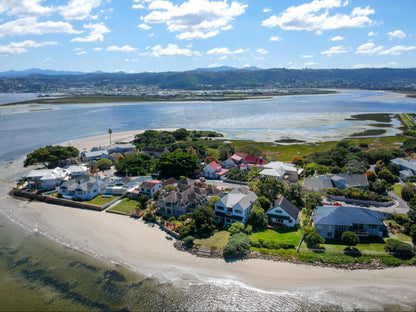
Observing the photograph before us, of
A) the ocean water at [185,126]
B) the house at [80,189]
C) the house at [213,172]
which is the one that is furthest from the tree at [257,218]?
the ocean water at [185,126]

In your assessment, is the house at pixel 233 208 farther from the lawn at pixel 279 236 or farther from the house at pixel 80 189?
the house at pixel 80 189

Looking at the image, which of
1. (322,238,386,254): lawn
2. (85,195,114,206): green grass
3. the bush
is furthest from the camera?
(85,195,114,206): green grass

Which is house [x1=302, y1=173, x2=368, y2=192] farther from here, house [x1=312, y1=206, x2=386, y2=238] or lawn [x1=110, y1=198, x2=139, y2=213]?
lawn [x1=110, y1=198, x2=139, y2=213]

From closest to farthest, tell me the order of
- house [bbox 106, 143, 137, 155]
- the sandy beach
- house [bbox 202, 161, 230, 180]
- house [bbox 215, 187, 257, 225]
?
the sandy beach, house [bbox 215, 187, 257, 225], house [bbox 202, 161, 230, 180], house [bbox 106, 143, 137, 155]

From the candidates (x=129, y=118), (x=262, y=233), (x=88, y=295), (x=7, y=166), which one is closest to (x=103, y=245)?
(x=88, y=295)

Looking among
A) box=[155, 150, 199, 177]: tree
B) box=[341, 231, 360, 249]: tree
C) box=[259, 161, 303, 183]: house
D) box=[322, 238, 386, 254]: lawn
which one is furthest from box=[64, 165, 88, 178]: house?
box=[341, 231, 360, 249]: tree

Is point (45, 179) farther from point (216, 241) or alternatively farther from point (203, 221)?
point (216, 241)
